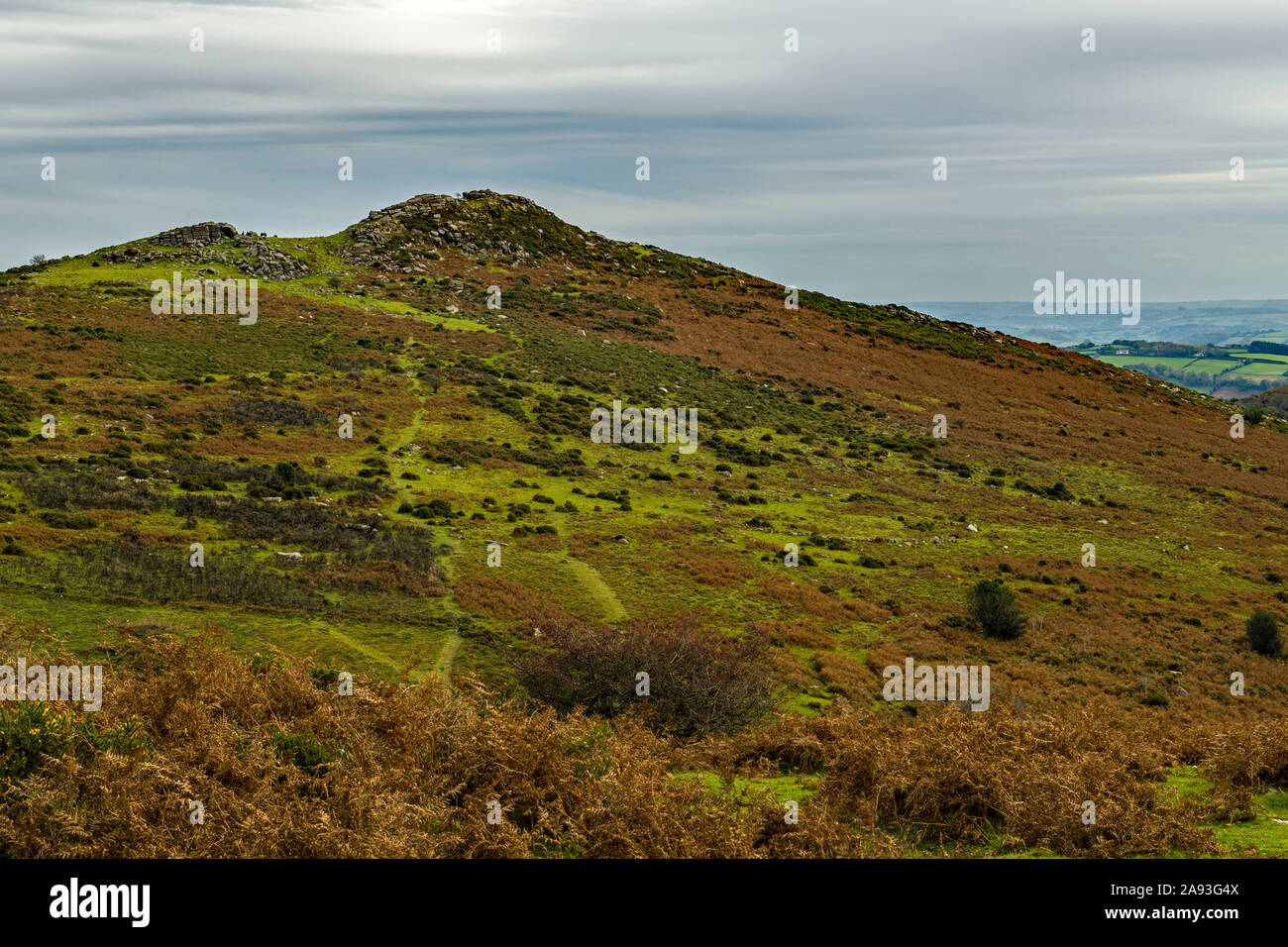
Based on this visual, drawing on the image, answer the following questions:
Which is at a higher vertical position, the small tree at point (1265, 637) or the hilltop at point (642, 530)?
the hilltop at point (642, 530)

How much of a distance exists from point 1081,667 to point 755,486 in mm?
19633

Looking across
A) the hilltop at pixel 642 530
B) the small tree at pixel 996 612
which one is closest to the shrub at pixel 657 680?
the hilltop at pixel 642 530

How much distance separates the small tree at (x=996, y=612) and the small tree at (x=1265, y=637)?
7.32 meters

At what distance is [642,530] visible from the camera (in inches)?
1240

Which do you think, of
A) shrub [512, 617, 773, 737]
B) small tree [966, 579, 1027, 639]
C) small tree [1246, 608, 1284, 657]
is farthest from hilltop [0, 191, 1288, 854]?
small tree [1246, 608, 1284, 657]

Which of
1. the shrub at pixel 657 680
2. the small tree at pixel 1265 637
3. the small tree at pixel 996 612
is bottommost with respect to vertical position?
the small tree at pixel 1265 637

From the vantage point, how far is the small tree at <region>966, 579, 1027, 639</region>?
82.2 feet

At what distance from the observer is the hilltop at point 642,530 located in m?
8.74

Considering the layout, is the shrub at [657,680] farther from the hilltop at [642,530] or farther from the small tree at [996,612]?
the small tree at [996,612]

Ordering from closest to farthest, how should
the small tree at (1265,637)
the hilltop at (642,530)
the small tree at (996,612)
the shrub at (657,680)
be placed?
the hilltop at (642,530), the shrub at (657,680), the small tree at (996,612), the small tree at (1265,637)

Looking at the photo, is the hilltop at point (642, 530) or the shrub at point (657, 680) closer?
the hilltop at point (642, 530)

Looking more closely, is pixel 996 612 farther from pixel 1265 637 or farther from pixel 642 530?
pixel 642 530

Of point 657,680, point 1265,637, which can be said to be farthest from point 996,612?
point 657,680
